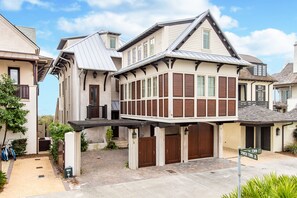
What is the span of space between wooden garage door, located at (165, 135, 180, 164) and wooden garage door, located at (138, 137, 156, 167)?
0.97 metres

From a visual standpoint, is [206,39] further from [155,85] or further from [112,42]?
[112,42]

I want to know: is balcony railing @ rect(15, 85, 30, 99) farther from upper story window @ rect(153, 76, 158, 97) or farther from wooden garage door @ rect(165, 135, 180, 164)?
wooden garage door @ rect(165, 135, 180, 164)

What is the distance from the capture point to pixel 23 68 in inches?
730

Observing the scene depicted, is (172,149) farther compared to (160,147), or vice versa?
(172,149)

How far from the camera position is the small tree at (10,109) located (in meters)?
16.2

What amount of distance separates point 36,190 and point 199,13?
1405 centimetres

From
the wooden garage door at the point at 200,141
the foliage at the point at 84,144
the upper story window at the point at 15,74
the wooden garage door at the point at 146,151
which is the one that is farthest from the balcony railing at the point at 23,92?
the wooden garage door at the point at 200,141

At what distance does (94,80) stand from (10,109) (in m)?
6.89

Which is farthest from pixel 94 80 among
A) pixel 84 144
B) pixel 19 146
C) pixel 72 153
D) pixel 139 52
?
pixel 72 153

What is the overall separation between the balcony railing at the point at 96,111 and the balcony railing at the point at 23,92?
4.67 meters

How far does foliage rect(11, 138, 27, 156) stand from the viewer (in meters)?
17.1

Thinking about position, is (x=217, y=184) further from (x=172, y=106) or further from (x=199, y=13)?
(x=199, y=13)

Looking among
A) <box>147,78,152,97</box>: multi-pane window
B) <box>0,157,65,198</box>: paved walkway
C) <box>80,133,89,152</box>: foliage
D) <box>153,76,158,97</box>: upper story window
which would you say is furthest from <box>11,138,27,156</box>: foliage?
<box>153,76,158,97</box>: upper story window

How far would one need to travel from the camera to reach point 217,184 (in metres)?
11.8
